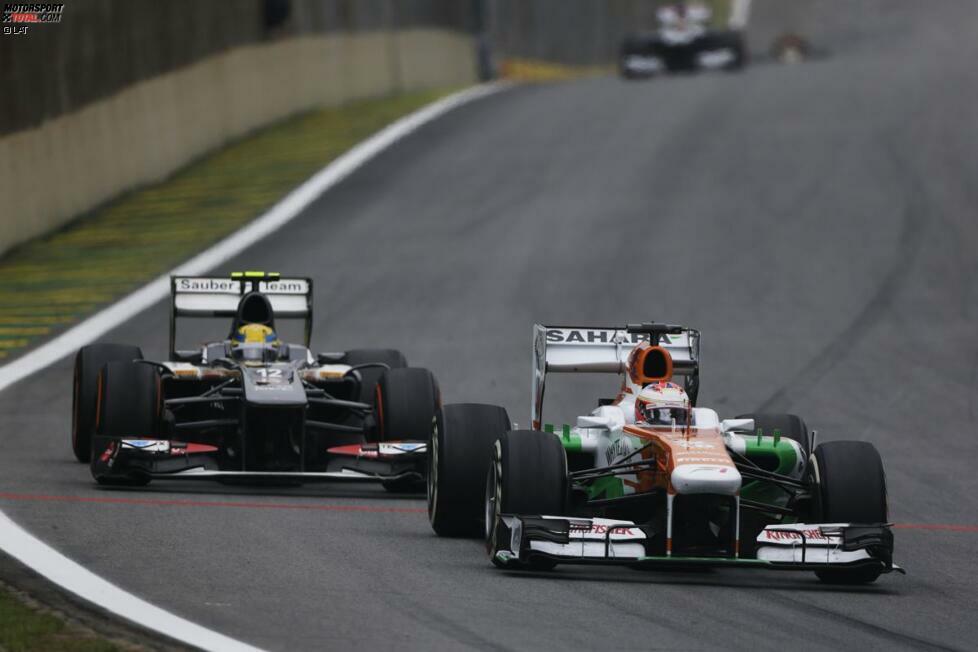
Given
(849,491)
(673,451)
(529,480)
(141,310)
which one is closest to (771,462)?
(849,491)

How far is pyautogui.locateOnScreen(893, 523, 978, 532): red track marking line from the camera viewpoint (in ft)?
45.3

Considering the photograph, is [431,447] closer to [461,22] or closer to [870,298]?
[870,298]

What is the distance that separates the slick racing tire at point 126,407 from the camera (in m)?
14.5

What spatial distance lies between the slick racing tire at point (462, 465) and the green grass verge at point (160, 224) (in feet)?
33.6

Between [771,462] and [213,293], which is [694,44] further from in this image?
[771,462]

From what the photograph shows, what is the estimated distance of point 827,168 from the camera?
109 feet

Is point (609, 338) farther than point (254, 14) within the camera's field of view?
No

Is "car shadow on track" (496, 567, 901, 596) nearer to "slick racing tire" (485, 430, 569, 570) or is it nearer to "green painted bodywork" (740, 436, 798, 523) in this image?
"slick racing tire" (485, 430, 569, 570)

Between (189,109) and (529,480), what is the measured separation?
24.5m

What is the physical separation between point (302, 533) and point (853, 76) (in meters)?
33.4

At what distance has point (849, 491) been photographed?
1138cm

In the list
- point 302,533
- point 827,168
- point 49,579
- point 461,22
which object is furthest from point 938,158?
point 49,579

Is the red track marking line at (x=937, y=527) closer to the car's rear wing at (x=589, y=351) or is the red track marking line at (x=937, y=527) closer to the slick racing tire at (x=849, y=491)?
the car's rear wing at (x=589, y=351)

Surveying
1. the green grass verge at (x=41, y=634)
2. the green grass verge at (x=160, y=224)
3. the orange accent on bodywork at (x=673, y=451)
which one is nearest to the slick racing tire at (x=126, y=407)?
the orange accent on bodywork at (x=673, y=451)
